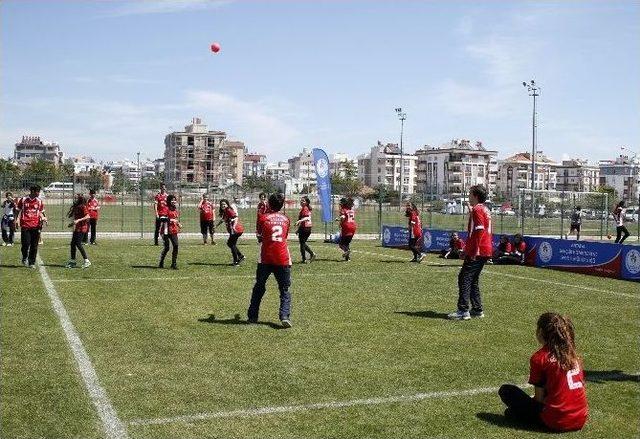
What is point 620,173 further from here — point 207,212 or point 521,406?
point 521,406

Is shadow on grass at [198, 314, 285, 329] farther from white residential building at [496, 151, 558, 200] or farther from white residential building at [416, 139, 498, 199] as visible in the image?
white residential building at [496, 151, 558, 200]

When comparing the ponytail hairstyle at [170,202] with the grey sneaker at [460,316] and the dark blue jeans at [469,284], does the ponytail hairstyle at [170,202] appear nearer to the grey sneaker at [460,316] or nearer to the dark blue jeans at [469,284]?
the dark blue jeans at [469,284]

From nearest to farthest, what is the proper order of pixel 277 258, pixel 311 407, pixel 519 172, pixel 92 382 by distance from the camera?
pixel 311 407
pixel 92 382
pixel 277 258
pixel 519 172

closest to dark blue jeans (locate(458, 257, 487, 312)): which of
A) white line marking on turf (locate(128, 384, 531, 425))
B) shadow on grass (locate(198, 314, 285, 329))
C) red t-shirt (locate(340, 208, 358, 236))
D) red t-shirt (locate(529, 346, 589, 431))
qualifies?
shadow on grass (locate(198, 314, 285, 329))

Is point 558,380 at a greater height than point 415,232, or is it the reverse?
point 415,232

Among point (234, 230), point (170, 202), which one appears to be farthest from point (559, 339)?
point (234, 230)

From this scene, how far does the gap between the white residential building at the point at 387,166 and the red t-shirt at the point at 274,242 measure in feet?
541

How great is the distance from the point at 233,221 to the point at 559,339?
544 inches

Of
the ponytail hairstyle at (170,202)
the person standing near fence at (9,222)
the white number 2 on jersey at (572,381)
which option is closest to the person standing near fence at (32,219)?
the ponytail hairstyle at (170,202)

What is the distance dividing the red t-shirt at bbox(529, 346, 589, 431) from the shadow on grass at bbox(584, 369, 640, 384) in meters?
1.83

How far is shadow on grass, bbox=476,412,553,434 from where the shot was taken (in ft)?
18.9

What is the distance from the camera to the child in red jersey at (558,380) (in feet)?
18.3

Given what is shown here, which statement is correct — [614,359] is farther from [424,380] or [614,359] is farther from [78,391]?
[78,391]

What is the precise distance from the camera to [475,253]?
10.8m
